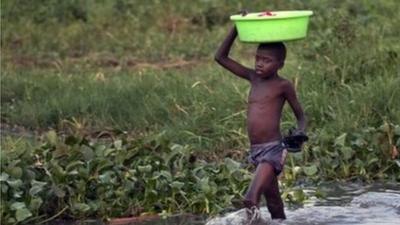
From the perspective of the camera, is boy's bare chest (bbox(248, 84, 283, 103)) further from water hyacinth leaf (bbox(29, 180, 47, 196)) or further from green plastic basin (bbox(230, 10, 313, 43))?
water hyacinth leaf (bbox(29, 180, 47, 196))

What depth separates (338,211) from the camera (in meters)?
6.94

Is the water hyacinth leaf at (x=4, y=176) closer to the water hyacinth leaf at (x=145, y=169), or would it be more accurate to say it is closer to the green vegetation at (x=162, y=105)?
the green vegetation at (x=162, y=105)

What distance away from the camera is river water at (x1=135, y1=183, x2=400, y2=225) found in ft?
21.7

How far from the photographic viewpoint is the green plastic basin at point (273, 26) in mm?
5906

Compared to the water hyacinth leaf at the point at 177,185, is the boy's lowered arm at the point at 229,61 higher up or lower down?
higher up

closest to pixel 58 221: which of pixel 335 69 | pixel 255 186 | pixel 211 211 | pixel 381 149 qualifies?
pixel 211 211

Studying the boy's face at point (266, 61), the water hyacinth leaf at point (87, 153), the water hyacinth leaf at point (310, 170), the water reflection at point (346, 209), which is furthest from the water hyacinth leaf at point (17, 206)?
the water hyacinth leaf at point (310, 170)

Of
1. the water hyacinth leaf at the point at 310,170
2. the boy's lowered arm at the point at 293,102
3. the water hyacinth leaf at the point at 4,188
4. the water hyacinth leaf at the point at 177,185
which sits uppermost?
the boy's lowered arm at the point at 293,102

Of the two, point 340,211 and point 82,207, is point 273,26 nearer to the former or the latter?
point 340,211

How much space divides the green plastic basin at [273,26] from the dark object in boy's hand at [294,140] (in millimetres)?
511

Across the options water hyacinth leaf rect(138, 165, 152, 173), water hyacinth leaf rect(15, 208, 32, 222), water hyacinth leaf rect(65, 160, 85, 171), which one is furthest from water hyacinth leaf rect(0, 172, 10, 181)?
water hyacinth leaf rect(138, 165, 152, 173)

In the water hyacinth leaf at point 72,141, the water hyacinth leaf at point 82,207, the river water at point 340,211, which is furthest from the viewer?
the water hyacinth leaf at point 72,141

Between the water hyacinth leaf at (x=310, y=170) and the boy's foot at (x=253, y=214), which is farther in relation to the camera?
the water hyacinth leaf at (x=310, y=170)

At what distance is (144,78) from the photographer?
34.1 ft
